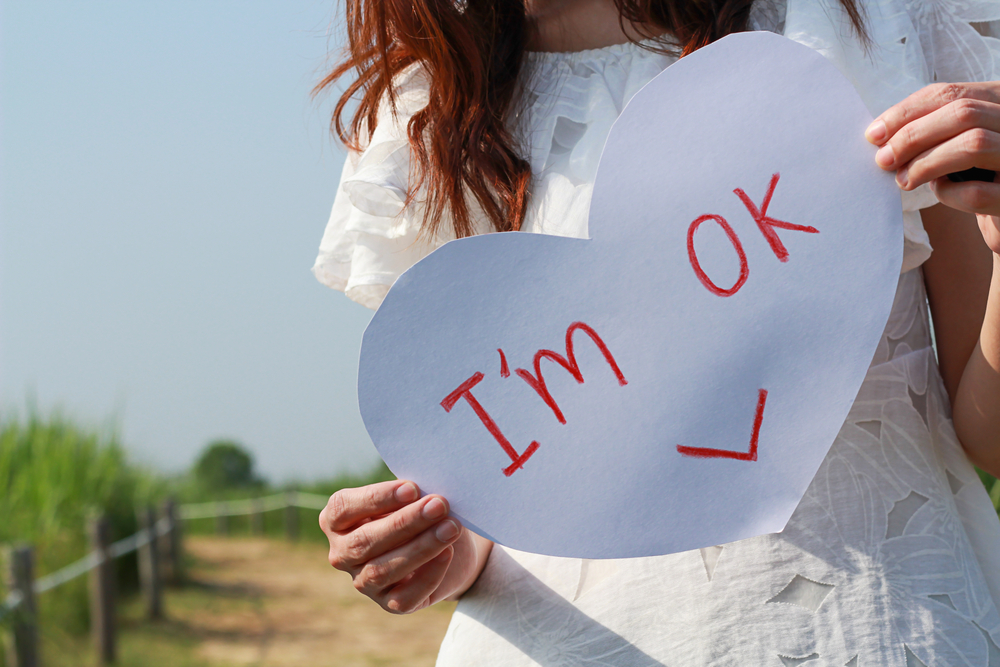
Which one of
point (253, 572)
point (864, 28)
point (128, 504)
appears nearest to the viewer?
point (864, 28)

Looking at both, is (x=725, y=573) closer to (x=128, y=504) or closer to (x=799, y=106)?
(x=799, y=106)

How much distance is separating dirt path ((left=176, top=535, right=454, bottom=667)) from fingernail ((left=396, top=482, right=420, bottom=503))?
4.59 meters

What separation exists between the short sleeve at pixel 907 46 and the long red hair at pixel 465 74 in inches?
3.5

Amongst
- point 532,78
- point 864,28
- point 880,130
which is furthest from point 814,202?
point 532,78

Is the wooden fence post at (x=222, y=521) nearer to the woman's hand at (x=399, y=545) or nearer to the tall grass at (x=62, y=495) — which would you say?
the tall grass at (x=62, y=495)

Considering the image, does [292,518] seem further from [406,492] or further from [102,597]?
[406,492]

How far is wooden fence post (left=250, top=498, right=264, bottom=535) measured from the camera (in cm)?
890

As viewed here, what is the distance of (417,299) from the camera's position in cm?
56

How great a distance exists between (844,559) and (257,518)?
30.0ft

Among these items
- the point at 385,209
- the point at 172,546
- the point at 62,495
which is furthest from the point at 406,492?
the point at 172,546

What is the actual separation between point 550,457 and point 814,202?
263 millimetres

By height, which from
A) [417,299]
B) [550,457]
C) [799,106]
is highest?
[799,106]

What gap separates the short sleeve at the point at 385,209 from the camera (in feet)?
2.65

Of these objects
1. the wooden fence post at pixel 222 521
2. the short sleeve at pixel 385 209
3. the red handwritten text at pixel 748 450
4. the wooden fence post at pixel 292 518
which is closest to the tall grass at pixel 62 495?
the wooden fence post at pixel 292 518
